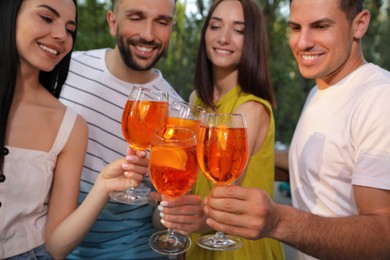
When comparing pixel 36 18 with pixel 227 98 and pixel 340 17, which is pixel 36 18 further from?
pixel 340 17

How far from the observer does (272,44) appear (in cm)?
898

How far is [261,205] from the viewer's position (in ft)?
4.58

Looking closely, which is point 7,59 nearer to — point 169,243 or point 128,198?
point 128,198

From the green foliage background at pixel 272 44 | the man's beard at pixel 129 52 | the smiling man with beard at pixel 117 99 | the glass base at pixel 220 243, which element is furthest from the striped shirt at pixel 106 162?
the green foliage background at pixel 272 44

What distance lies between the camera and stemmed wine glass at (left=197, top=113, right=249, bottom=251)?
146 cm

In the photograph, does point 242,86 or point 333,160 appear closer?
point 333,160

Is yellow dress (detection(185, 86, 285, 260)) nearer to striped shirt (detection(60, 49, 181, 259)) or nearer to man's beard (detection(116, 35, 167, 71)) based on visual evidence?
striped shirt (detection(60, 49, 181, 259))

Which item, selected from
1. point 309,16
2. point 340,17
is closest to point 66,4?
point 309,16

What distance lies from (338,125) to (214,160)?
100 cm

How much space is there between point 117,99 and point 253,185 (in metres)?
1.13

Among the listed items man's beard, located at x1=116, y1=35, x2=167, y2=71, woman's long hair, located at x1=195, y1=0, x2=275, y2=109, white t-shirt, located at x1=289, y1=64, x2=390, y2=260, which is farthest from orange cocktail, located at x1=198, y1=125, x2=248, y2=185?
man's beard, located at x1=116, y1=35, x2=167, y2=71

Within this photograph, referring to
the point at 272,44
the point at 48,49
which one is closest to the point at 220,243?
the point at 48,49

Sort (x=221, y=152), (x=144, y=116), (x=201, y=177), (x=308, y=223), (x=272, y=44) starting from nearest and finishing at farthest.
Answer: (x=221, y=152) < (x=308, y=223) < (x=144, y=116) < (x=201, y=177) < (x=272, y=44)

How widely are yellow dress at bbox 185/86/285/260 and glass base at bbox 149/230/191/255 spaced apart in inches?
22.8
